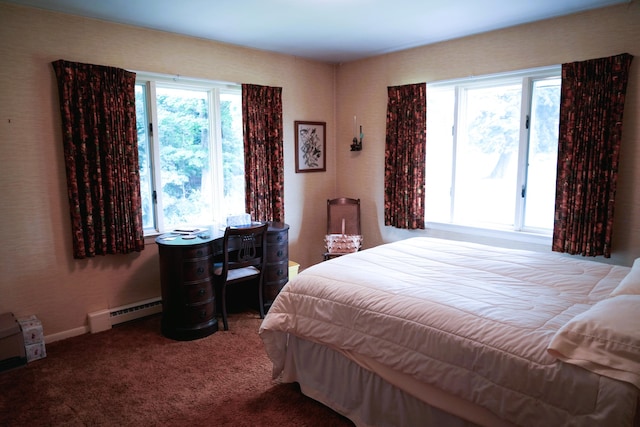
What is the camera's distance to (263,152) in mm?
4379

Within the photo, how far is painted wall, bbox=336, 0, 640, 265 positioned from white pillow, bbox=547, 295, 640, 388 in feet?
6.40

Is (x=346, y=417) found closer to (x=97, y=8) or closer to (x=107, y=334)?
(x=107, y=334)

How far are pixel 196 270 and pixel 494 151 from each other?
3005mm

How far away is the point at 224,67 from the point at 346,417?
3.38 m

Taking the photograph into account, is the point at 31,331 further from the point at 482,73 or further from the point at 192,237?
the point at 482,73

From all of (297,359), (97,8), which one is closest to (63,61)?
(97,8)

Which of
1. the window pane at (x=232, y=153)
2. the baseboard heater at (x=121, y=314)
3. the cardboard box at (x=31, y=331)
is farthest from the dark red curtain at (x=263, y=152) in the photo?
the cardboard box at (x=31, y=331)

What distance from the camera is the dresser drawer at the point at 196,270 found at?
3.28 m

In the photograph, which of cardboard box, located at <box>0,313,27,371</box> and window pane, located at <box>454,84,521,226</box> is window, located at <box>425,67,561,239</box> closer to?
window pane, located at <box>454,84,521,226</box>

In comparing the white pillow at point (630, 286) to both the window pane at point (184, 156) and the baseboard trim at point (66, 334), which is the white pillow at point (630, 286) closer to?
the window pane at point (184, 156)

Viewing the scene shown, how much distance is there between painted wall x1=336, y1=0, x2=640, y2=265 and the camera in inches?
121

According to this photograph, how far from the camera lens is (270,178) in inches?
177

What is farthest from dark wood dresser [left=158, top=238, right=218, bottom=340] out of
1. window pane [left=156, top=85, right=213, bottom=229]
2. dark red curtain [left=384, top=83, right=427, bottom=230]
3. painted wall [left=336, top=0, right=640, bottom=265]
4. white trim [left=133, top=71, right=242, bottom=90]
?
painted wall [left=336, top=0, right=640, bottom=265]

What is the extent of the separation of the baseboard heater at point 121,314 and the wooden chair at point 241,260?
0.74 metres
